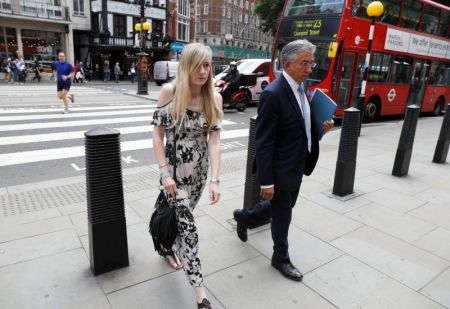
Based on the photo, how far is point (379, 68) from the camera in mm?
11508

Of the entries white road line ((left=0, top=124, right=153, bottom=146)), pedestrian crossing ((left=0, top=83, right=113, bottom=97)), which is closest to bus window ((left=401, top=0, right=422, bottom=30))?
white road line ((left=0, top=124, right=153, bottom=146))

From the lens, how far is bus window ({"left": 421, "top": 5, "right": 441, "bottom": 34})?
490 inches

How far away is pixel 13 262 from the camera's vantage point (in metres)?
2.89

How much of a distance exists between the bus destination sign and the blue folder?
792cm

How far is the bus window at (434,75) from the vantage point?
547 inches

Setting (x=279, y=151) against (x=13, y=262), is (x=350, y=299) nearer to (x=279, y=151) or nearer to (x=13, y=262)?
(x=279, y=151)

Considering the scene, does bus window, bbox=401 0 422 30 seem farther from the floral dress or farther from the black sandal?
the black sandal

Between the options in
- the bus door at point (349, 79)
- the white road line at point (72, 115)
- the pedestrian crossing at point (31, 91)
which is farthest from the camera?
the pedestrian crossing at point (31, 91)

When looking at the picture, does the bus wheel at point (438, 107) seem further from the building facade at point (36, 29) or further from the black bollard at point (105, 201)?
the building facade at point (36, 29)

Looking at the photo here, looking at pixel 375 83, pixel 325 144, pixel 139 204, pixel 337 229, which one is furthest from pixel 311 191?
pixel 375 83

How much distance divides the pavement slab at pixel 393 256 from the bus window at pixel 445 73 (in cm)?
1379

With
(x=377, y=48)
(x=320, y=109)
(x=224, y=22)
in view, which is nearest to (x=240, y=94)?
(x=377, y=48)

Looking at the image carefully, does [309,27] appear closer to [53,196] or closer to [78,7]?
[53,196]

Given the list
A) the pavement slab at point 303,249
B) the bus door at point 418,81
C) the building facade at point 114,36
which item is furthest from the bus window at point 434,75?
the building facade at point 114,36
